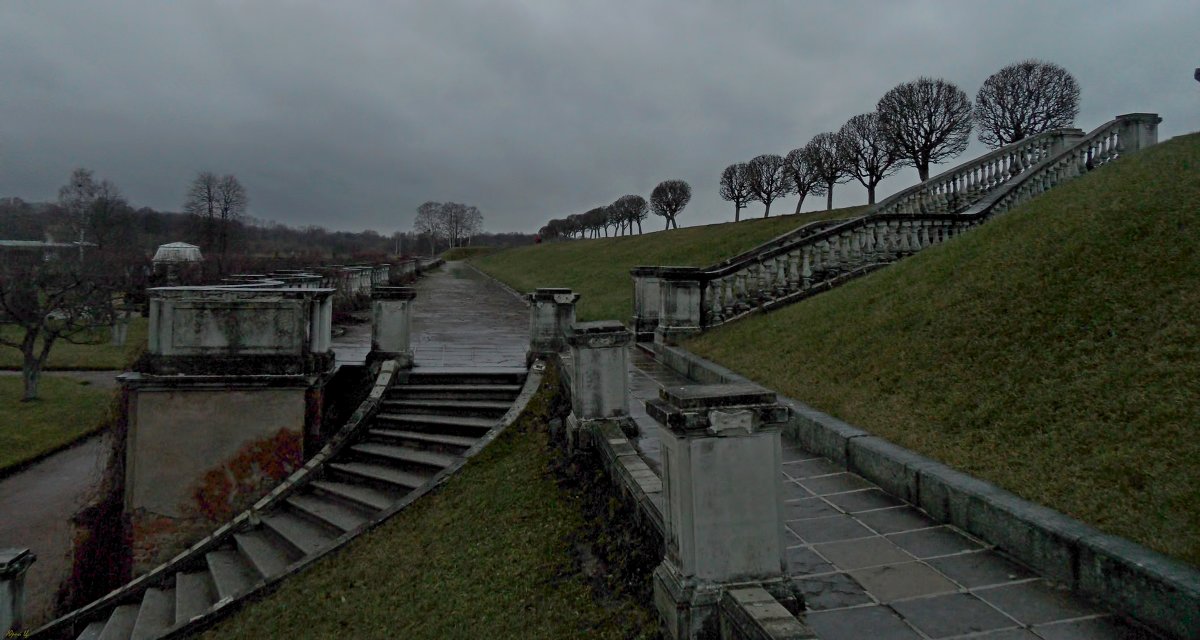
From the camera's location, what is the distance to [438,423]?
894 centimetres

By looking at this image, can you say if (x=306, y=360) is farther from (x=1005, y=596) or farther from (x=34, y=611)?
(x=1005, y=596)

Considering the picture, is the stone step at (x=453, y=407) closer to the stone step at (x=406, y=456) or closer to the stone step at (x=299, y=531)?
Answer: the stone step at (x=406, y=456)

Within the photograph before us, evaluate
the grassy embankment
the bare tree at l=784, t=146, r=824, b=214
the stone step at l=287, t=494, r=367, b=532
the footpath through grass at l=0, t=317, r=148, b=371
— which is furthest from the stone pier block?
the bare tree at l=784, t=146, r=824, b=214

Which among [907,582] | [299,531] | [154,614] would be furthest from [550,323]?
[907,582]

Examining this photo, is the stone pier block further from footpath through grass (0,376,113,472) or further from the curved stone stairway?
footpath through grass (0,376,113,472)

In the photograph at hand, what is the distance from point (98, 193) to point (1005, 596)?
6407cm

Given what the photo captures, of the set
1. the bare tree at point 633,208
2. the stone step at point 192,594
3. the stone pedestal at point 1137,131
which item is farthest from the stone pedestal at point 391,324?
the bare tree at point 633,208

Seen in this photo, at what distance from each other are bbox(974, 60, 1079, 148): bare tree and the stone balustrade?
13.1 m

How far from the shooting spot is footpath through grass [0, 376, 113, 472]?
54.0 feet

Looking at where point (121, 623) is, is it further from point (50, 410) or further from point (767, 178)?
point (767, 178)

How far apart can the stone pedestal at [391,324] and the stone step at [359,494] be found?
7.17 ft

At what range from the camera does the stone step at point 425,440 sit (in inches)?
334

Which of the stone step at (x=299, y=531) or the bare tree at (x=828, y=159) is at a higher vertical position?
the bare tree at (x=828, y=159)

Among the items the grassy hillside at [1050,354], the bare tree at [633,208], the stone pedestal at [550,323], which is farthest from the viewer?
the bare tree at [633,208]
